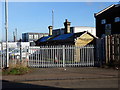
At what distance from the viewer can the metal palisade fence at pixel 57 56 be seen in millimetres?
18234

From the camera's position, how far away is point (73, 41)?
26125mm

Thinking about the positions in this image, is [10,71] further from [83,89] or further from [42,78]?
[83,89]

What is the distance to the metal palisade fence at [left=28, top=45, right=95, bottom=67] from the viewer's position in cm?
1823

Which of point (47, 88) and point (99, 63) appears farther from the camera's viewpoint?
point (99, 63)

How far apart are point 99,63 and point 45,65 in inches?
170

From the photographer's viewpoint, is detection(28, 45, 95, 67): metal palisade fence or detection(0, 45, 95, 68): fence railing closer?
detection(0, 45, 95, 68): fence railing

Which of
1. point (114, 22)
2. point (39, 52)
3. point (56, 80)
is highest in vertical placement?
point (114, 22)

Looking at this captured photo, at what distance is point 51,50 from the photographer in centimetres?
1855

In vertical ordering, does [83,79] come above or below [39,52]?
below

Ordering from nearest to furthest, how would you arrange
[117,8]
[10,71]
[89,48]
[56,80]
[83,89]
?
[83,89] < [56,80] < [10,71] < [89,48] < [117,8]

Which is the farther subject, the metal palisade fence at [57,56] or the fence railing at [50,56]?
the metal palisade fence at [57,56]

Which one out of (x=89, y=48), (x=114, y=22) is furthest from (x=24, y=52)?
(x=114, y=22)

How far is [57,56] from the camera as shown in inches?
749

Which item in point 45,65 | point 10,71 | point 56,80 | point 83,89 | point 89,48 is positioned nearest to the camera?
point 83,89
